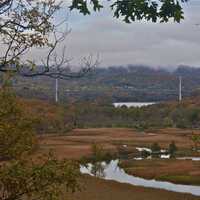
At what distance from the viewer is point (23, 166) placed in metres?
11.6

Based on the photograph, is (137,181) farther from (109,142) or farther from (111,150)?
(109,142)

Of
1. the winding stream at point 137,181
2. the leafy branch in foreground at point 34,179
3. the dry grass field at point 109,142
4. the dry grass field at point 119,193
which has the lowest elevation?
the dry grass field at point 109,142

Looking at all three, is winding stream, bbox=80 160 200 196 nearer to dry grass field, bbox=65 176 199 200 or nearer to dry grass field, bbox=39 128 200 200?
dry grass field, bbox=39 128 200 200

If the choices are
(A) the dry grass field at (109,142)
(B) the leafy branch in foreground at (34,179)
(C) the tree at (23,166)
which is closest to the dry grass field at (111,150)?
(A) the dry grass field at (109,142)

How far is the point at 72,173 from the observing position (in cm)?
1205

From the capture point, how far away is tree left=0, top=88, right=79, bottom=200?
11172 mm

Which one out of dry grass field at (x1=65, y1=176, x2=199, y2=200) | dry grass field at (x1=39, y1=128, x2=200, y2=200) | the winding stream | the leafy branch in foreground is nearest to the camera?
the leafy branch in foreground

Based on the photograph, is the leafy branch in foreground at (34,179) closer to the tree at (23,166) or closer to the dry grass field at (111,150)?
the tree at (23,166)

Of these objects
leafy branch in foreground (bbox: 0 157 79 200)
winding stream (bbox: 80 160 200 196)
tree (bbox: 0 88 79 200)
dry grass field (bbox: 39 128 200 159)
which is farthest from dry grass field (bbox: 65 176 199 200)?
dry grass field (bbox: 39 128 200 159)

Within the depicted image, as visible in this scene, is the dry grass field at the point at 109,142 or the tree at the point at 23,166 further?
the dry grass field at the point at 109,142

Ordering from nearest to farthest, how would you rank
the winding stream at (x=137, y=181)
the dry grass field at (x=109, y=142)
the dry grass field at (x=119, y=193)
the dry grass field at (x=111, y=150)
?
the dry grass field at (x=119, y=193)
the dry grass field at (x=111, y=150)
the winding stream at (x=137, y=181)
the dry grass field at (x=109, y=142)

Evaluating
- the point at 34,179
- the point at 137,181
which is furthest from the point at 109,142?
the point at 34,179

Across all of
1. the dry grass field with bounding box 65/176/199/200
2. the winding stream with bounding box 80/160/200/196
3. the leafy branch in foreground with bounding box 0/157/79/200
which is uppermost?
the leafy branch in foreground with bounding box 0/157/79/200

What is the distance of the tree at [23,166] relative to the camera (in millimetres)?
11172
